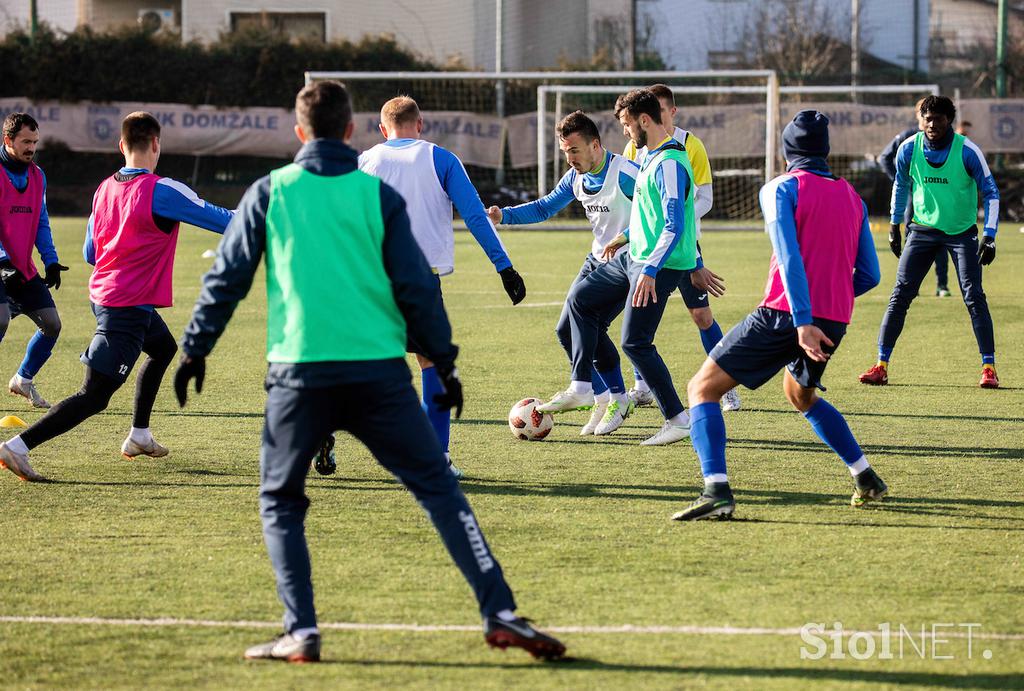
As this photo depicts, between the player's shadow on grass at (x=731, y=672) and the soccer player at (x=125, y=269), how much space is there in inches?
126

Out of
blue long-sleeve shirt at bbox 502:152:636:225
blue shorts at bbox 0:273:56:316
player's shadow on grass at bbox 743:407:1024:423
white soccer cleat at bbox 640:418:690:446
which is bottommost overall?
player's shadow on grass at bbox 743:407:1024:423

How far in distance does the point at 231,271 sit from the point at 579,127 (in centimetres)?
382

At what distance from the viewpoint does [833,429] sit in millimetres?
6367

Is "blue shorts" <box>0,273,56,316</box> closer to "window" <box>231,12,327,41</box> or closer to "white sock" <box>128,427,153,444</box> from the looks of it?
"white sock" <box>128,427,153,444</box>

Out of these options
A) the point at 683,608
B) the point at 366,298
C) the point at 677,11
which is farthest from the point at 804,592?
the point at 677,11

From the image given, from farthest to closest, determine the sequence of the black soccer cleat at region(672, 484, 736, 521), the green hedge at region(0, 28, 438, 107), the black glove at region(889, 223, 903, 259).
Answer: the green hedge at region(0, 28, 438, 107)
the black glove at region(889, 223, 903, 259)
the black soccer cleat at region(672, 484, 736, 521)

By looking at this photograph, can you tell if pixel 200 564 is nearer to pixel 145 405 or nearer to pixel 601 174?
pixel 145 405

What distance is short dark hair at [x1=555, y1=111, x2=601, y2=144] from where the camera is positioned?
7.79 meters

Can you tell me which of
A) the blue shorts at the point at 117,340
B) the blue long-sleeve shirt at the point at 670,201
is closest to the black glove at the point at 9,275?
the blue shorts at the point at 117,340

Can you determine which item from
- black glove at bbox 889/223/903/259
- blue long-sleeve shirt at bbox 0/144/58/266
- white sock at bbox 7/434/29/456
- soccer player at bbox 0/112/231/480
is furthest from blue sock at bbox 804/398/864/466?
blue long-sleeve shirt at bbox 0/144/58/266

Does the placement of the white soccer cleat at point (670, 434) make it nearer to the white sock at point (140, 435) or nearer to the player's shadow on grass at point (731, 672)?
the white sock at point (140, 435)

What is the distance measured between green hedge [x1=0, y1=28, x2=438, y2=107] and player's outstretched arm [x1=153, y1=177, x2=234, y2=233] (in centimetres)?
2750

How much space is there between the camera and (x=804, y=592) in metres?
5.11

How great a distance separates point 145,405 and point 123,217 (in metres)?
1.15
